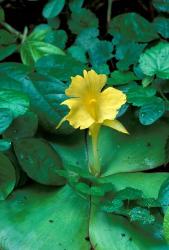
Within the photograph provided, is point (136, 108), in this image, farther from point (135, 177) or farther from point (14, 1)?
point (14, 1)

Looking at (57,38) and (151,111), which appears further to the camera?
(57,38)

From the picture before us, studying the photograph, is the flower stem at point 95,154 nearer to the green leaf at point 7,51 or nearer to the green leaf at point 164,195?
the green leaf at point 164,195

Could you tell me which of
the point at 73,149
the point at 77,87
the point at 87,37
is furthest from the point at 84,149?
the point at 87,37

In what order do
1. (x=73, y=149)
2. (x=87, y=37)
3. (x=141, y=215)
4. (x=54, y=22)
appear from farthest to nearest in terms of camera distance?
1. (x=54, y=22)
2. (x=87, y=37)
3. (x=73, y=149)
4. (x=141, y=215)

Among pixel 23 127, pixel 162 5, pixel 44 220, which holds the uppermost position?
pixel 162 5

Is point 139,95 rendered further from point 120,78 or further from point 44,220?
point 44,220

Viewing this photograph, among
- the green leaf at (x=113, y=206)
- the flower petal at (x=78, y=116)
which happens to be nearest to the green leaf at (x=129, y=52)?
the flower petal at (x=78, y=116)

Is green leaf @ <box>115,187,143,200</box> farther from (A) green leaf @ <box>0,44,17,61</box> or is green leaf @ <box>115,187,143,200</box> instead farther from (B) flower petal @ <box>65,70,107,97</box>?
(A) green leaf @ <box>0,44,17,61</box>

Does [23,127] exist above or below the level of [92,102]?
below
